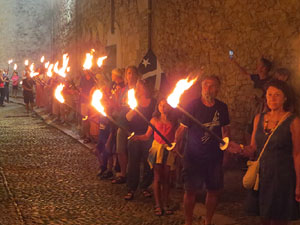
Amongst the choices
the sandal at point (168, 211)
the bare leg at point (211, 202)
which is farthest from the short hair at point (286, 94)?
the sandal at point (168, 211)

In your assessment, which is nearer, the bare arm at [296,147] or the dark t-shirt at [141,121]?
the bare arm at [296,147]

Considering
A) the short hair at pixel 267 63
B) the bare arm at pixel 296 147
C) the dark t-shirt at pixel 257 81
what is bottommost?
the bare arm at pixel 296 147

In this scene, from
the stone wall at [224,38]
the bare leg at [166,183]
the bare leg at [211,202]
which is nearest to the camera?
the bare leg at [211,202]

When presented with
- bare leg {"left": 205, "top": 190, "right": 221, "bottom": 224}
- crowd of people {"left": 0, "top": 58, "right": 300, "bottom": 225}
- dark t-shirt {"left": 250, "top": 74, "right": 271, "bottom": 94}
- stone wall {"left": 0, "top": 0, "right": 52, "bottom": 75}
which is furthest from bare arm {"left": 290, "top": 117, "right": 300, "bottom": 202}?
stone wall {"left": 0, "top": 0, "right": 52, "bottom": 75}

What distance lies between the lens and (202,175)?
4.57 metres

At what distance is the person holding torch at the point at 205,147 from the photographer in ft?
14.8

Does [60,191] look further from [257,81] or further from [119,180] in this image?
[257,81]

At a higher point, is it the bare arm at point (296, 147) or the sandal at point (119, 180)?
the bare arm at point (296, 147)

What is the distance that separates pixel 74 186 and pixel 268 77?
3.46 meters

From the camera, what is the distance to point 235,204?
561 centimetres

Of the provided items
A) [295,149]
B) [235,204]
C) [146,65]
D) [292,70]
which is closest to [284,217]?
[295,149]

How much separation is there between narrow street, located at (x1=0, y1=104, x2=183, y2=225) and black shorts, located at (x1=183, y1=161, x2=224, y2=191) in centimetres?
71

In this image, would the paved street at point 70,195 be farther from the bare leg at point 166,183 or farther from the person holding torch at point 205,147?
the person holding torch at point 205,147

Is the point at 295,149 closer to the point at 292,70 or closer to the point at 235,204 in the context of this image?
the point at 235,204
